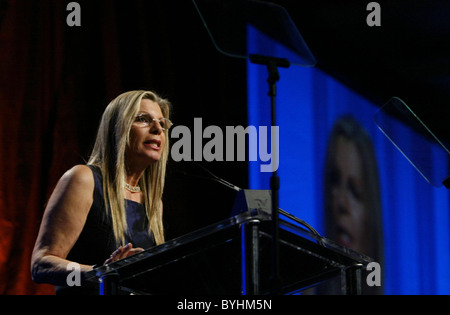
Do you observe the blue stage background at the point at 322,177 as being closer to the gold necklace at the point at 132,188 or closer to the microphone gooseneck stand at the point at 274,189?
the gold necklace at the point at 132,188

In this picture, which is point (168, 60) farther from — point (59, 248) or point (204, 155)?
point (59, 248)

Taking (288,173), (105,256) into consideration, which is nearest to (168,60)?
(288,173)

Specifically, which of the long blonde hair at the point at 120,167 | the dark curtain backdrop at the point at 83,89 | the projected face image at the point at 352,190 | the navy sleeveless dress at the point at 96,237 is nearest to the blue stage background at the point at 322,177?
the projected face image at the point at 352,190

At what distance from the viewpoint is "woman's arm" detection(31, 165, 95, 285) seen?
1.93 m

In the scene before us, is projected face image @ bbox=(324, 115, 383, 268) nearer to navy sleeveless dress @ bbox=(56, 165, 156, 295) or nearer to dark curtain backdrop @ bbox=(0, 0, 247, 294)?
dark curtain backdrop @ bbox=(0, 0, 247, 294)

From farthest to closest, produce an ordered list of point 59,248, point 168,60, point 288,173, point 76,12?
point 288,173
point 168,60
point 76,12
point 59,248

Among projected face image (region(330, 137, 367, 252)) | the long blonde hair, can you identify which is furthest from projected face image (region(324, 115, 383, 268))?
the long blonde hair

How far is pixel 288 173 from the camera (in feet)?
13.4

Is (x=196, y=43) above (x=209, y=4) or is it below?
above

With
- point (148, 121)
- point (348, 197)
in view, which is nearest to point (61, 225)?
point (148, 121)

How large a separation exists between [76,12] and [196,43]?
0.83m

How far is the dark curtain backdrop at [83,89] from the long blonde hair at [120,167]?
7.4 inches

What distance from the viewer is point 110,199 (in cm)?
Result: 222

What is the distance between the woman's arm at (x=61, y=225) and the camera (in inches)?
75.9
